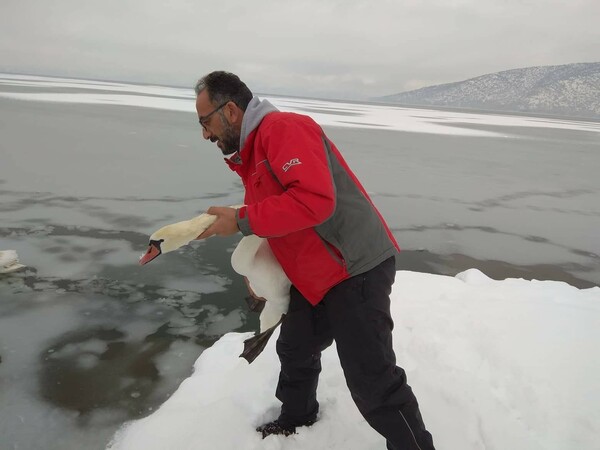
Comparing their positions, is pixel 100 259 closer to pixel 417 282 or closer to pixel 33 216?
pixel 33 216

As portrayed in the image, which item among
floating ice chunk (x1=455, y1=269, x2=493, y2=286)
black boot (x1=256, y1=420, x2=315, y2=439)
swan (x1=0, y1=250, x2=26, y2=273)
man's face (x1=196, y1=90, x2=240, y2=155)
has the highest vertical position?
man's face (x1=196, y1=90, x2=240, y2=155)

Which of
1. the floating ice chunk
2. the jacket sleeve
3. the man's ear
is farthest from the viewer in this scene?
the floating ice chunk

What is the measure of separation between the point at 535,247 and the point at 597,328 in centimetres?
307

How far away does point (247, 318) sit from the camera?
11.4 feet

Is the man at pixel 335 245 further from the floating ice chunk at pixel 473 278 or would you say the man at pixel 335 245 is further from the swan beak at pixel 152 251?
the floating ice chunk at pixel 473 278

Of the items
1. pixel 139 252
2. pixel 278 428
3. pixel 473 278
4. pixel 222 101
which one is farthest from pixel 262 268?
pixel 139 252

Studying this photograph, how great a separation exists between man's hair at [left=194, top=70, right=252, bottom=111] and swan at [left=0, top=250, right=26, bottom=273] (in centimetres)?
319

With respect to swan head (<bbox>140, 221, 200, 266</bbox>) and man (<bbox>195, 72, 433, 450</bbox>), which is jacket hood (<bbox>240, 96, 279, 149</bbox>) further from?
swan head (<bbox>140, 221, 200, 266</bbox>)

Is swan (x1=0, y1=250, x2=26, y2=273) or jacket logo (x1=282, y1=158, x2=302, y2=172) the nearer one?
jacket logo (x1=282, y1=158, x2=302, y2=172)

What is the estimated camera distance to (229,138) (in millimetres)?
1687

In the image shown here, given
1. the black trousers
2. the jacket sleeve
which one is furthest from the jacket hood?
the black trousers

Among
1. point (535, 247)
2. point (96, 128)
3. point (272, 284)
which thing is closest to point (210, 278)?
point (272, 284)

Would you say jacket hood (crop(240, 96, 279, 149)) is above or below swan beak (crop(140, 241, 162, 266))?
above

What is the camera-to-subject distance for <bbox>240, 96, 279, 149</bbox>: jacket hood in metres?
1.57
